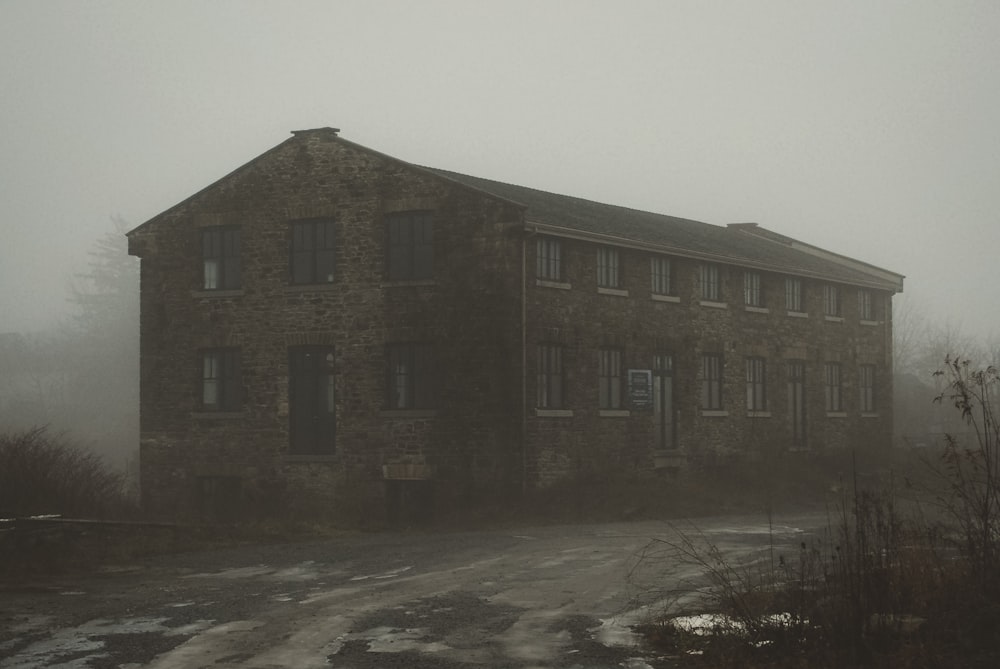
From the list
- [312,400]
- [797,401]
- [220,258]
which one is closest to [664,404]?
[797,401]

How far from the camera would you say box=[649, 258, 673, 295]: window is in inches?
1149

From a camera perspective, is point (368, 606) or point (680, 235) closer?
point (368, 606)

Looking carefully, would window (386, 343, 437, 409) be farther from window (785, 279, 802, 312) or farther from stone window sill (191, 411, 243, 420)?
window (785, 279, 802, 312)

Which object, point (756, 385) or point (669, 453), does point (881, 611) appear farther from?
point (756, 385)

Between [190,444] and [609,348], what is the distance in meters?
9.38

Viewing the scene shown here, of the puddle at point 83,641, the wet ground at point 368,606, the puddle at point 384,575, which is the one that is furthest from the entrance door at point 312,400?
the puddle at point 83,641

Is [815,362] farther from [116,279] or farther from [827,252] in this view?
[116,279]

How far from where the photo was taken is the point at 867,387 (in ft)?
123

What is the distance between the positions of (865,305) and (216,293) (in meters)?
19.3

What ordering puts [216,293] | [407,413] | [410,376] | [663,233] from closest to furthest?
[407,413] < [410,376] < [216,293] < [663,233]

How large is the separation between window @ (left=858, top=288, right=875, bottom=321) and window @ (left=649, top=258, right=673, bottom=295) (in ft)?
32.2

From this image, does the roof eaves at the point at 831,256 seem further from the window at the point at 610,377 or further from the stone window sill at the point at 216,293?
the stone window sill at the point at 216,293

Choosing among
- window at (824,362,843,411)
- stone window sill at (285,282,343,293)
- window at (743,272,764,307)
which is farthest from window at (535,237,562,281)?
window at (824,362,843,411)

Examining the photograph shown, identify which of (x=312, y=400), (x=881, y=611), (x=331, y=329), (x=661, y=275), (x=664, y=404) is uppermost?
(x=661, y=275)
